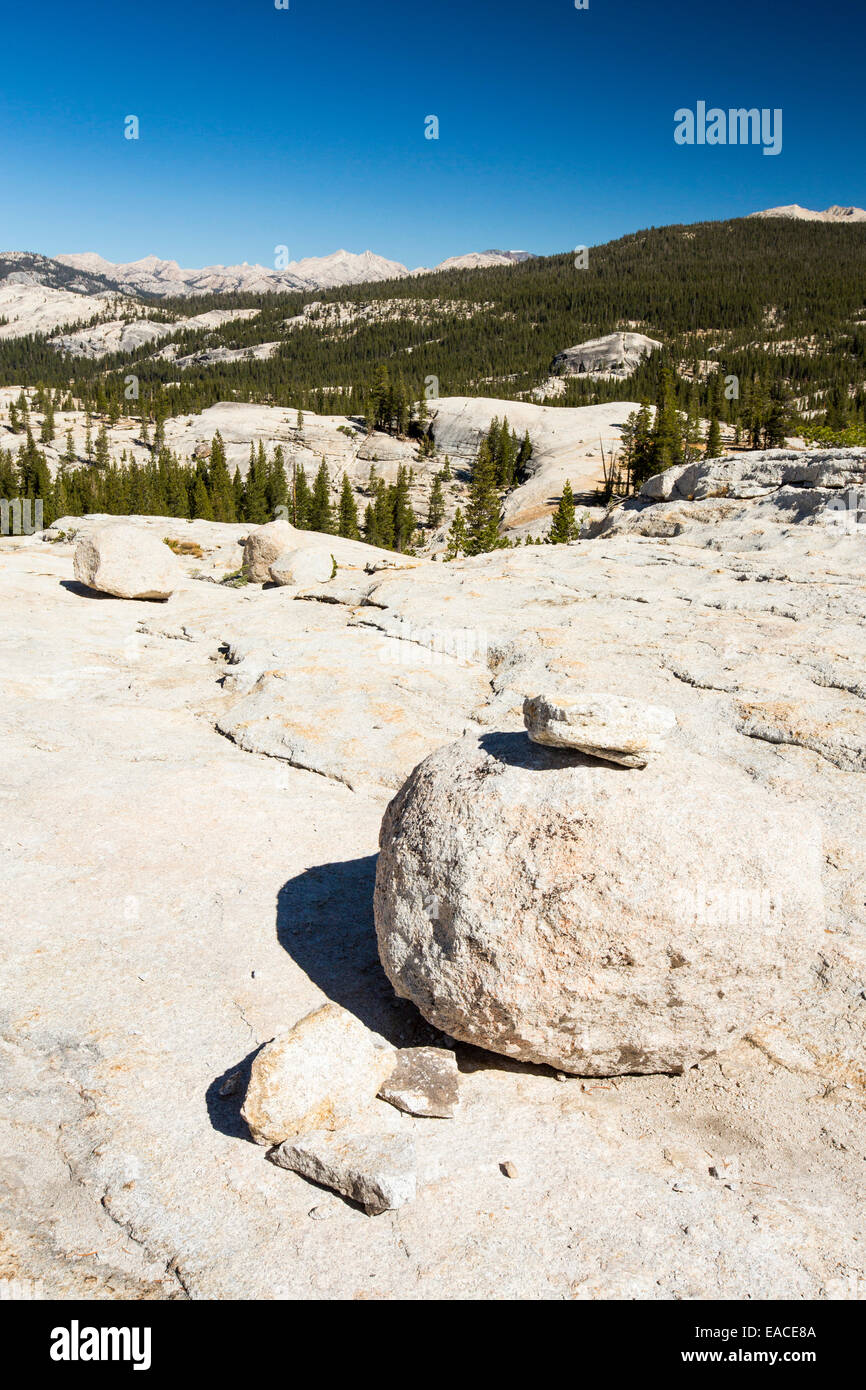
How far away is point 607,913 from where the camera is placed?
504 cm

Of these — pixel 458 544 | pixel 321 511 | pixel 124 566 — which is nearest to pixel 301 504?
pixel 321 511

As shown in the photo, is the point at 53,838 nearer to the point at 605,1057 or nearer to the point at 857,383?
the point at 605,1057

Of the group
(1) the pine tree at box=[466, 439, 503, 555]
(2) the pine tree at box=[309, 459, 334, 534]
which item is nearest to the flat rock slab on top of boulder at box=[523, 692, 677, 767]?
(1) the pine tree at box=[466, 439, 503, 555]

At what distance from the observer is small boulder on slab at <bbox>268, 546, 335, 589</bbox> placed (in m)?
24.2

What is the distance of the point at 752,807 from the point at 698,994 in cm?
148

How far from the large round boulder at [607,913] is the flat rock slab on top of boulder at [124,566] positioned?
58.3ft

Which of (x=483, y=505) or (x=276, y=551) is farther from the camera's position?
(x=483, y=505)

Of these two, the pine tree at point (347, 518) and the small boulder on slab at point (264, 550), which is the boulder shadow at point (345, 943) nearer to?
the small boulder on slab at point (264, 550)

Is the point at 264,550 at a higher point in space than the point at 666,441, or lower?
lower

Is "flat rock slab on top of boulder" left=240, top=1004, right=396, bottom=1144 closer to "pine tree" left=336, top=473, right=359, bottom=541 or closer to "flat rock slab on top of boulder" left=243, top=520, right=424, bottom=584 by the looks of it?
"flat rock slab on top of boulder" left=243, top=520, right=424, bottom=584

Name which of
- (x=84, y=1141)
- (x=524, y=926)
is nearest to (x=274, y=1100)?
(x=84, y=1141)

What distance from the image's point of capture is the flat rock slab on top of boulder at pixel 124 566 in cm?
2053

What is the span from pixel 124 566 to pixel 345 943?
1692 cm

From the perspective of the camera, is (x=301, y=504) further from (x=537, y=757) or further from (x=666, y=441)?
(x=537, y=757)
